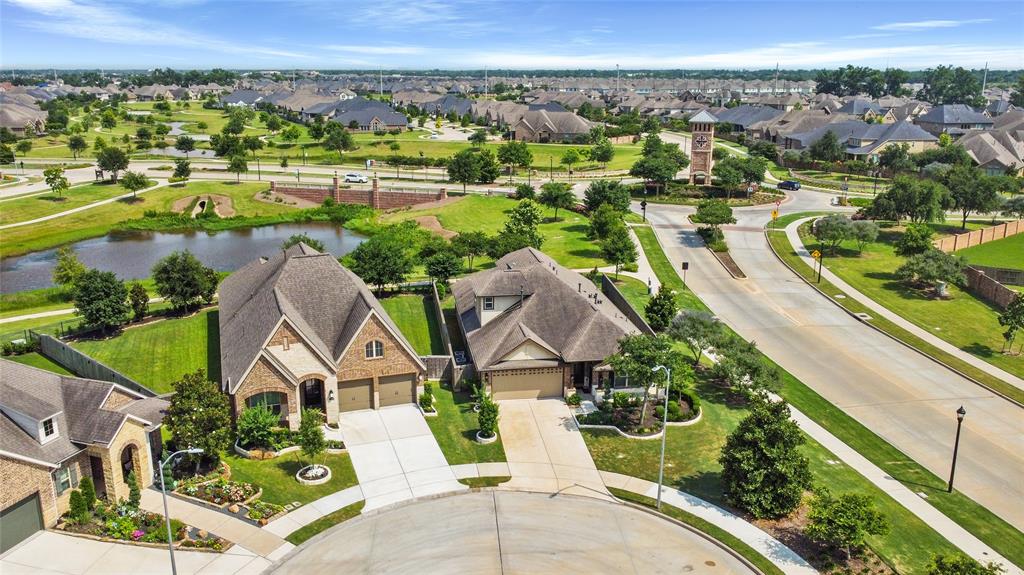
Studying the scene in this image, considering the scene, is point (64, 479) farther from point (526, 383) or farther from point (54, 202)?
point (54, 202)

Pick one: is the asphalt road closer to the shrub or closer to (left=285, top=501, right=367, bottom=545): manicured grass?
(left=285, top=501, right=367, bottom=545): manicured grass

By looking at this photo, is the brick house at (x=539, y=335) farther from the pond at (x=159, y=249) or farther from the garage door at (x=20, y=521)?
the pond at (x=159, y=249)

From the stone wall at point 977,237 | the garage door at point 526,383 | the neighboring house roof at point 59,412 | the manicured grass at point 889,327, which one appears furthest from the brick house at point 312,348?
the stone wall at point 977,237

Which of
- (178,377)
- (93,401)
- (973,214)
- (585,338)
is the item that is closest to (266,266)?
(178,377)

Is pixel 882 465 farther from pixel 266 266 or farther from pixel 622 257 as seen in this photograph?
pixel 266 266

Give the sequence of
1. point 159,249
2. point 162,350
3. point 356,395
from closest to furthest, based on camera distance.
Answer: point 356,395 → point 162,350 → point 159,249

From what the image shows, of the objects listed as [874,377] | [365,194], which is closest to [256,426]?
[874,377]
